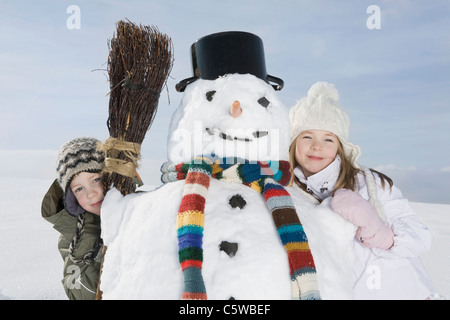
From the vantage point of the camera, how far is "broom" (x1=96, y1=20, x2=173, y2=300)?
6.09 feet

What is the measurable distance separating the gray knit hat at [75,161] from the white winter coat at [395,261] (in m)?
1.04

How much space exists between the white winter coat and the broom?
0.83 metres

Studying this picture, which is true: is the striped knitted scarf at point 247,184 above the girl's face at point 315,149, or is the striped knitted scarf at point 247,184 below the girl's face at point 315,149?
below

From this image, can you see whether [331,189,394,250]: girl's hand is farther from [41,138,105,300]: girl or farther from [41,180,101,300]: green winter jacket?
[41,180,101,300]: green winter jacket

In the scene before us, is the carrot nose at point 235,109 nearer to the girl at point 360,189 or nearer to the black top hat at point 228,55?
the black top hat at point 228,55

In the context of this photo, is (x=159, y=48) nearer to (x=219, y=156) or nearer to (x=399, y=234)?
(x=219, y=156)

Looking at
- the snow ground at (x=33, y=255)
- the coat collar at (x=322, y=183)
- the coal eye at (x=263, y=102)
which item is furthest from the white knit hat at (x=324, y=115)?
the snow ground at (x=33, y=255)

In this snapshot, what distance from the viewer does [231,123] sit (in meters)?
1.63

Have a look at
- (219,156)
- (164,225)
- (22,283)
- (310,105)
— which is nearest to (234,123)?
(219,156)

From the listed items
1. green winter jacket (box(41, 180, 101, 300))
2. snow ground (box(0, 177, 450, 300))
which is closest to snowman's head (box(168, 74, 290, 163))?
green winter jacket (box(41, 180, 101, 300))

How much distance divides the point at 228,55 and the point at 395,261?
1332 millimetres

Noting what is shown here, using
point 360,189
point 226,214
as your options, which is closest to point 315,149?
point 360,189

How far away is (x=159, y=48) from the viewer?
1902mm

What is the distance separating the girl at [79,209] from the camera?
1990mm
